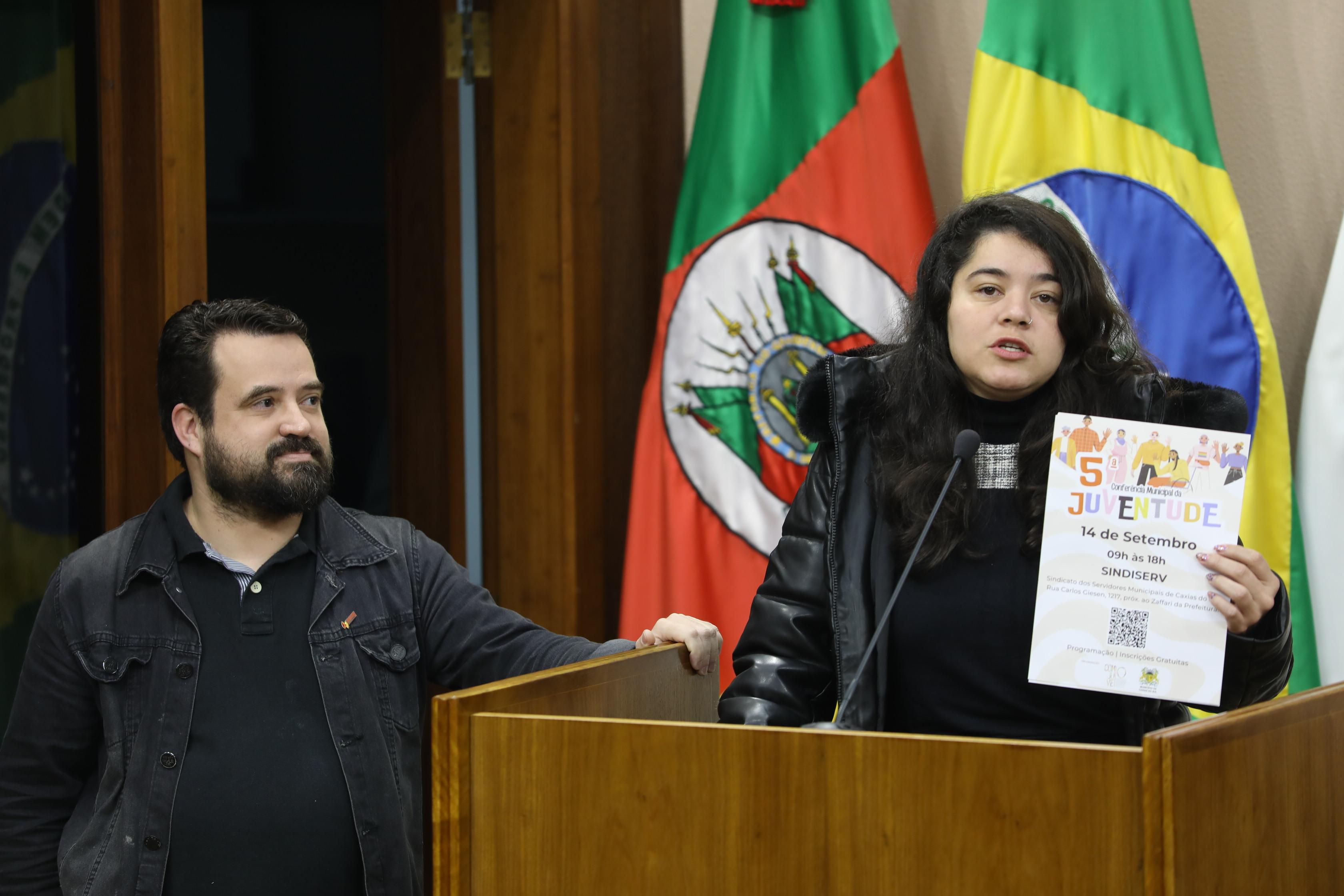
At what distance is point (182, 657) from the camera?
5.54 feet

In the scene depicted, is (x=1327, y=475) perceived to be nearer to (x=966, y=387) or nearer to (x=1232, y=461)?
(x=966, y=387)

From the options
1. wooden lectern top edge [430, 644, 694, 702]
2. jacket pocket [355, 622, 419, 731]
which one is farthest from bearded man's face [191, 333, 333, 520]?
wooden lectern top edge [430, 644, 694, 702]

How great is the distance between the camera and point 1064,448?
1272 millimetres

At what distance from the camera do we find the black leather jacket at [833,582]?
1.49m

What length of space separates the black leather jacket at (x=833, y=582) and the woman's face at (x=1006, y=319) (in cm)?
13

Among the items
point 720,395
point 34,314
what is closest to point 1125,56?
point 720,395

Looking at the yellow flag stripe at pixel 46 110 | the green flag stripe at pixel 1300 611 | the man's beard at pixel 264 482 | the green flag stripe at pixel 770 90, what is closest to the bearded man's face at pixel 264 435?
the man's beard at pixel 264 482

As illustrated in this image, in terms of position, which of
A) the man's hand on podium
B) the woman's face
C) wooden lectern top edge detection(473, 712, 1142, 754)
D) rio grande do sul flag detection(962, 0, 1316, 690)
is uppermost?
rio grande do sul flag detection(962, 0, 1316, 690)

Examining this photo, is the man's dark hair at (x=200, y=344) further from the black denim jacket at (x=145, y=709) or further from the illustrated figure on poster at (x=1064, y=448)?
the illustrated figure on poster at (x=1064, y=448)

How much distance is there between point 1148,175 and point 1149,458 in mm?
1400

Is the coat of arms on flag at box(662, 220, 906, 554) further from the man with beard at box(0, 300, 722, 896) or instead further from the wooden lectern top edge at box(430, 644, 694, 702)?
the wooden lectern top edge at box(430, 644, 694, 702)

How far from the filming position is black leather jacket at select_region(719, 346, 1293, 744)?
1.49m

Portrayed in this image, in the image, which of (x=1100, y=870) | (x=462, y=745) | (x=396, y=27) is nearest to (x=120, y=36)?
(x=396, y=27)

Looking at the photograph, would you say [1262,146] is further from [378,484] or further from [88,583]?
[88,583]
